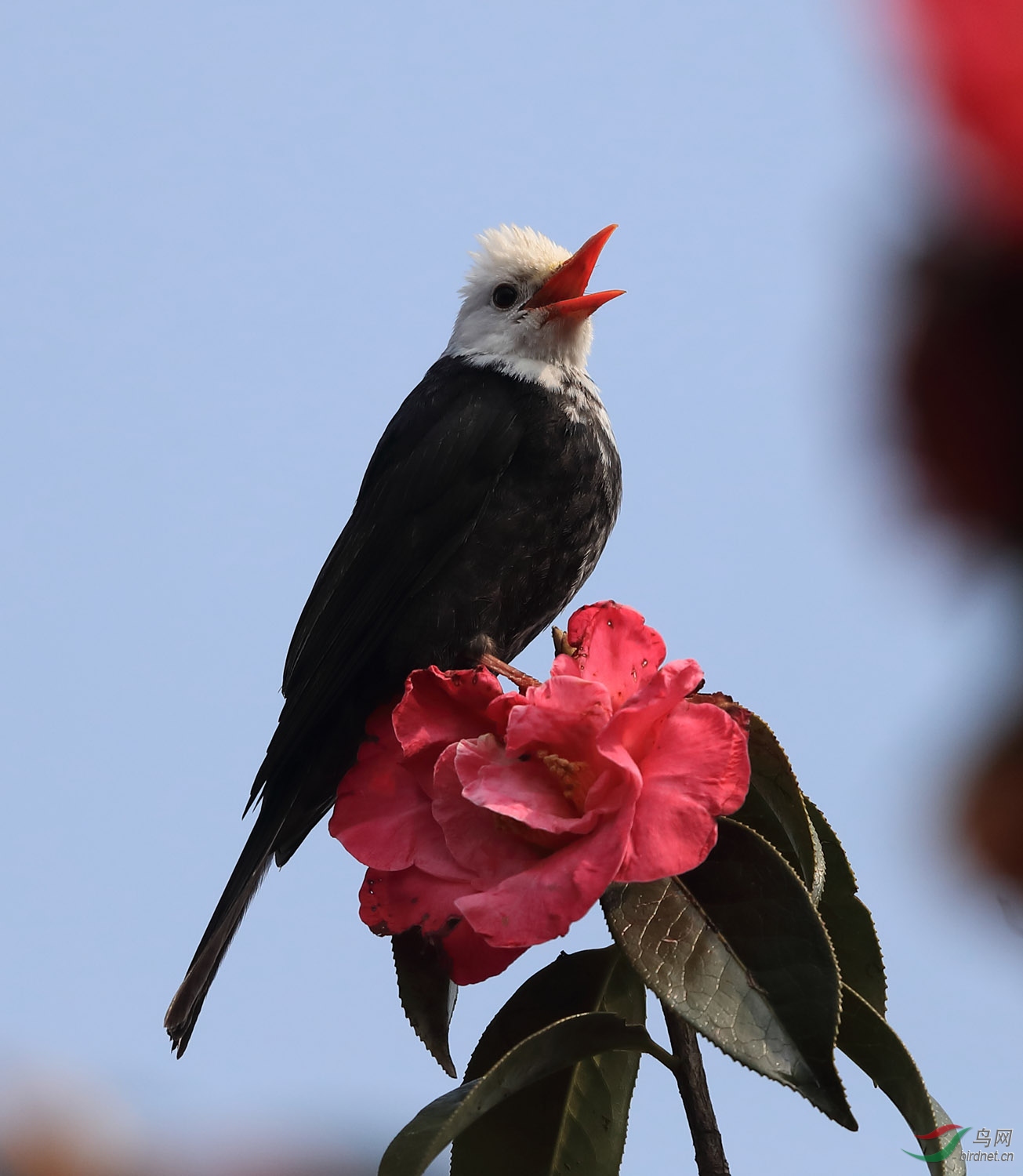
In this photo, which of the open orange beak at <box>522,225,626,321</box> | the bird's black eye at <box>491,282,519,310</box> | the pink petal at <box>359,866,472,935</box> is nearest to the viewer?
the pink petal at <box>359,866,472,935</box>

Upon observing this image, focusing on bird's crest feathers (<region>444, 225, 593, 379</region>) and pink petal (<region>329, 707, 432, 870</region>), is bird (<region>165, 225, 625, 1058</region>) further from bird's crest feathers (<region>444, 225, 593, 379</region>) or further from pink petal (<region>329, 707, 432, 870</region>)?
pink petal (<region>329, 707, 432, 870</region>)

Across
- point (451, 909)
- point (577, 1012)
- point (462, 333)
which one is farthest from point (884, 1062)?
point (462, 333)

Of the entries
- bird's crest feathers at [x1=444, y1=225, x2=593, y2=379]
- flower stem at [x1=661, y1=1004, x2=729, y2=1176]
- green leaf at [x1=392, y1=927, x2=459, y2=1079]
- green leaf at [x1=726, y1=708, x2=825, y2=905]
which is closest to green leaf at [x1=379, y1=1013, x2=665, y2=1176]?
flower stem at [x1=661, y1=1004, x2=729, y2=1176]

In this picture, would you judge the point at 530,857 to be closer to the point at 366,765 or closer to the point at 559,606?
the point at 366,765

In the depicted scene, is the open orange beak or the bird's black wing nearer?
the bird's black wing

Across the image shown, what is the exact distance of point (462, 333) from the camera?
9.68 ft

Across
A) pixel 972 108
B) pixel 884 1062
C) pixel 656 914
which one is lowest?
pixel 884 1062

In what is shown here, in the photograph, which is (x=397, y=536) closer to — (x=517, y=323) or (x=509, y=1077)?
(x=517, y=323)

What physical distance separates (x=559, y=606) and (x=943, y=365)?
201 centimetres

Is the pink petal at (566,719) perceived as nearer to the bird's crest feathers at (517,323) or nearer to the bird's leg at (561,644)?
the bird's leg at (561,644)

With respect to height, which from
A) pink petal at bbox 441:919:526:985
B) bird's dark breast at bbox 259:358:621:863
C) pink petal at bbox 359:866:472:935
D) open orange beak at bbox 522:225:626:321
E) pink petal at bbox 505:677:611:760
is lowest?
pink petal at bbox 441:919:526:985

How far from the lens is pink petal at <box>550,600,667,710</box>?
51.8 inches

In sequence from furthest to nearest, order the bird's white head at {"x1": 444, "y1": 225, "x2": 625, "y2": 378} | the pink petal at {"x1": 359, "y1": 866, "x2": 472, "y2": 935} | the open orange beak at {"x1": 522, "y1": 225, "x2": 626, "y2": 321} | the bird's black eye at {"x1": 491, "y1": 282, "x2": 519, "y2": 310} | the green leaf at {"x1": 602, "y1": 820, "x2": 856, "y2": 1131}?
the bird's black eye at {"x1": 491, "y1": 282, "x2": 519, "y2": 310} → the bird's white head at {"x1": 444, "y1": 225, "x2": 625, "y2": 378} → the open orange beak at {"x1": 522, "y1": 225, "x2": 626, "y2": 321} → the pink petal at {"x1": 359, "y1": 866, "x2": 472, "y2": 935} → the green leaf at {"x1": 602, "y1": 820, "x2": 856, "y2": 1131}

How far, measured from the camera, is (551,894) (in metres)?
1.15
